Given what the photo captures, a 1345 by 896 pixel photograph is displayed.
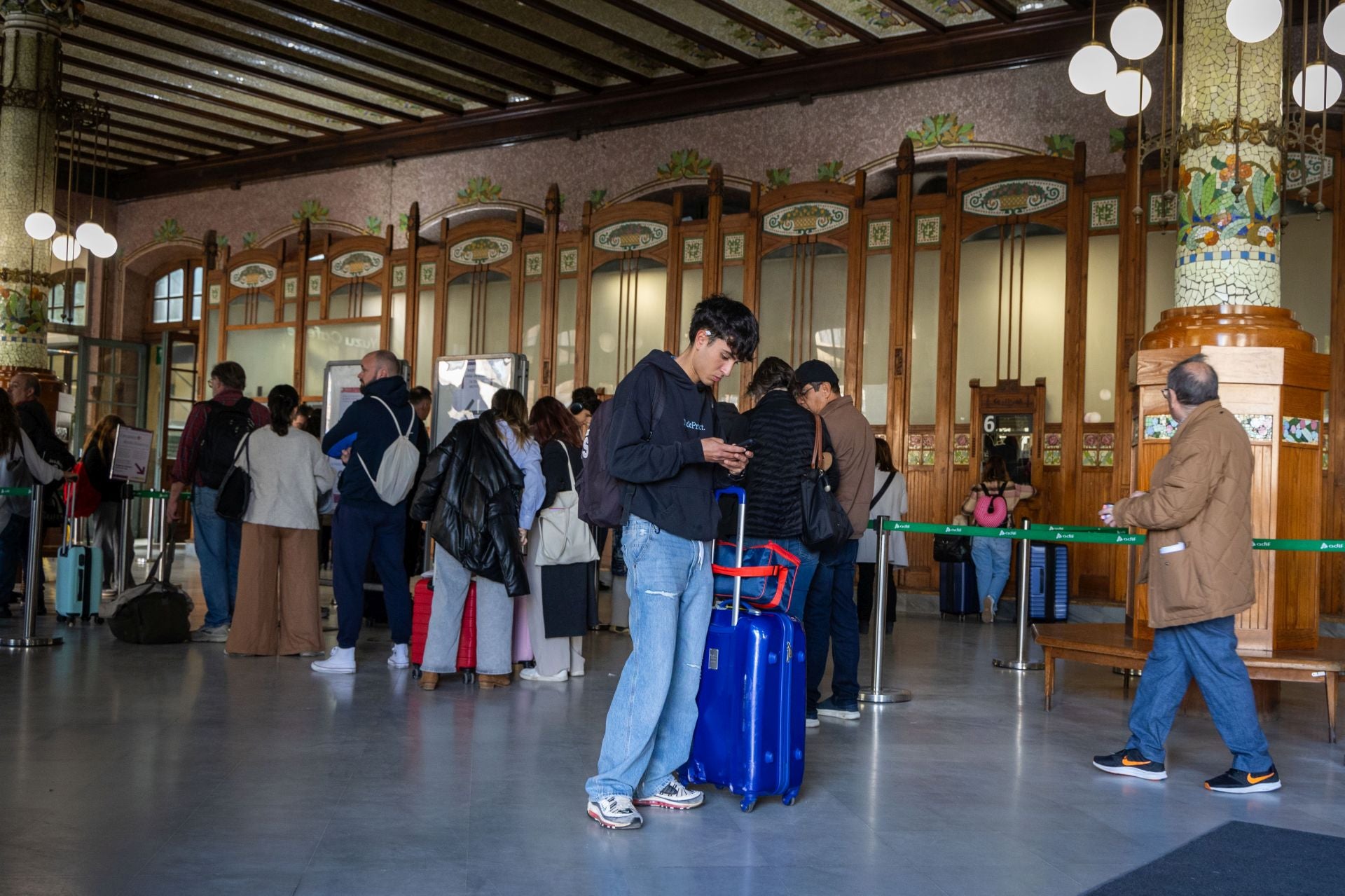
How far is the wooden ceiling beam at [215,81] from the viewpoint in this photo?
39.9 feet

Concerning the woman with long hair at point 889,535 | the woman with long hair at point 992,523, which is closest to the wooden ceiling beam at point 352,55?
the woman with long hair at point 889,535

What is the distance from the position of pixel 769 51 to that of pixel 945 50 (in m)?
1.72

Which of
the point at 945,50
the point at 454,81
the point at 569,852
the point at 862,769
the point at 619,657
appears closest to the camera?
the point at 569,852

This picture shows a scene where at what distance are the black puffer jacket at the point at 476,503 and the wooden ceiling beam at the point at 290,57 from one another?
6960mm

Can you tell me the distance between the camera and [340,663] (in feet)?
20.3

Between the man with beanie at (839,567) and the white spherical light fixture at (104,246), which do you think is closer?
the man with beanie at (839,567)

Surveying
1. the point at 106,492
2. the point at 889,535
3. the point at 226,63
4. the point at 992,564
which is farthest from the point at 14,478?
the point at 992,564

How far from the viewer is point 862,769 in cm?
444

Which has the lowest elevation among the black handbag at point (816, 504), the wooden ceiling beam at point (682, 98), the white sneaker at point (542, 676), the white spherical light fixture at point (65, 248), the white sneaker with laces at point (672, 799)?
the white sneaker at point (542, 676)

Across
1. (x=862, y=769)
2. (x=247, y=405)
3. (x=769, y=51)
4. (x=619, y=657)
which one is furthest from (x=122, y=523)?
Result: (x=769, y=51)

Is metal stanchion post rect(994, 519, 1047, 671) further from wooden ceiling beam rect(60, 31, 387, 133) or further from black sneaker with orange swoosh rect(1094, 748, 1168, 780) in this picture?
wooden ceiling beam rect(60, 31, 387, 133)

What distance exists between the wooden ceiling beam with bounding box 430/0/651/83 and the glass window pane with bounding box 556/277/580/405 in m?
2.16

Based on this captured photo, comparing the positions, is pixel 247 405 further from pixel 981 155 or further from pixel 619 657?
pixel 981 155

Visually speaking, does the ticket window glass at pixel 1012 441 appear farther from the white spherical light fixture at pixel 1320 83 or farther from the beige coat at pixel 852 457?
the beige coat at pixel 852 457
